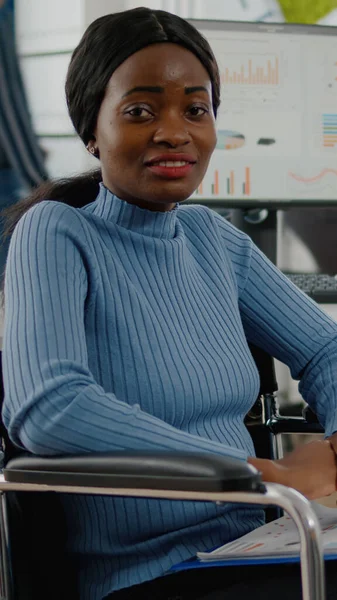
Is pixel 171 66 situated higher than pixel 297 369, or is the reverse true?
pixel 171 66

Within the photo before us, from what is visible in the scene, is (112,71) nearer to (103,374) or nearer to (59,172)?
(103,374)

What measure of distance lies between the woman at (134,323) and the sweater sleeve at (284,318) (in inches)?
2.7

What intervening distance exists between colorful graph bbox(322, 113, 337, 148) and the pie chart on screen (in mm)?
208

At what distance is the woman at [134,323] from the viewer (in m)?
0.96

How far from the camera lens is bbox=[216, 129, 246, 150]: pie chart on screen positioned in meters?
→ 2.20

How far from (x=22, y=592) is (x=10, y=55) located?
7.46 ft

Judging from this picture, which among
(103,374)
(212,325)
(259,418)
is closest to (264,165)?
(259,418)

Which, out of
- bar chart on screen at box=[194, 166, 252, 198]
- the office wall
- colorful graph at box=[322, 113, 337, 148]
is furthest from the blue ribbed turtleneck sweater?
the office wall

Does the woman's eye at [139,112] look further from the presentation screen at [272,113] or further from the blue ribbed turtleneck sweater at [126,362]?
the presentation screen at [272,113]

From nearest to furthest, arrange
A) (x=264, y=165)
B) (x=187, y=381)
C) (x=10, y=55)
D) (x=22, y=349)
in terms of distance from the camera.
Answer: (x=22, y=349) → (x=187, y=381) → (x=264, y=165) → (x=10, y=55)

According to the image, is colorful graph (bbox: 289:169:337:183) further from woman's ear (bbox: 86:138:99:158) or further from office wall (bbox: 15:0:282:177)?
woman's ear (bbox: 86:138:99:158)

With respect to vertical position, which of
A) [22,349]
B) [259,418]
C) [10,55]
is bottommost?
[259,418]

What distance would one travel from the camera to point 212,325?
117 cm

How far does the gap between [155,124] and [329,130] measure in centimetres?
126
